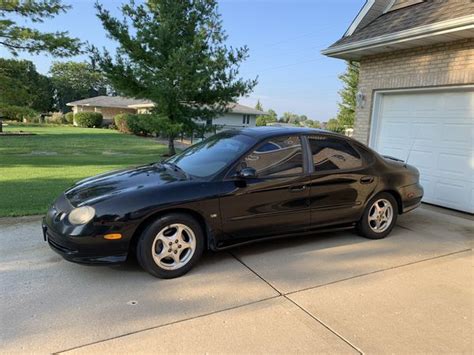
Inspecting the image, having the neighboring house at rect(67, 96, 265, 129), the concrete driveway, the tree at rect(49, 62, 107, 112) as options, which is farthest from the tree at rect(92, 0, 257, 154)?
the tree at rect(49, 62, 107, 112)

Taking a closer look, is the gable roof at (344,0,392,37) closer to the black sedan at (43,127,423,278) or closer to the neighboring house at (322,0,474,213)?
the neighboring house at (322,0,474,213)

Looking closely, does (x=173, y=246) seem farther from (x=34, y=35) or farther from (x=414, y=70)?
(x=34, y=35)

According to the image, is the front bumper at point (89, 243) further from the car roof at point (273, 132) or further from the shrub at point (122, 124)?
the shrub at point (122, 124)

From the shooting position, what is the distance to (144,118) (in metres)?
15.3

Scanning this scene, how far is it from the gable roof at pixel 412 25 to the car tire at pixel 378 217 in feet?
11.4

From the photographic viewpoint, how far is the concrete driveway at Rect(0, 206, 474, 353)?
2852 mm

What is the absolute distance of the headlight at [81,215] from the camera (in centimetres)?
362

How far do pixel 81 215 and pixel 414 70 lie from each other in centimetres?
716

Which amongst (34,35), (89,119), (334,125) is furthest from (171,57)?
(89,119)

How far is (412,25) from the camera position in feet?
24.6

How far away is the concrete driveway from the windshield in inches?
41.6

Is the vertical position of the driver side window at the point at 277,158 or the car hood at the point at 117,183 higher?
the driver side window at the point at 277,158

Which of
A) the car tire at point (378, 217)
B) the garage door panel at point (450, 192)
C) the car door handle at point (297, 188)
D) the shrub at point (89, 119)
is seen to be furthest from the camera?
the shrub at point (89, 119)

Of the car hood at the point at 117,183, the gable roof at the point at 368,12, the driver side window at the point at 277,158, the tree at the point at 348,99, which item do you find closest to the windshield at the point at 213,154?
the driver side window at the point at 277,158
